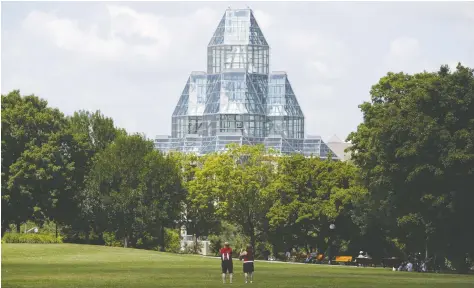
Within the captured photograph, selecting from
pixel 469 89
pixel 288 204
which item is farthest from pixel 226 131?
pixel 469 89

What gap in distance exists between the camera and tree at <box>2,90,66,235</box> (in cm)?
9225

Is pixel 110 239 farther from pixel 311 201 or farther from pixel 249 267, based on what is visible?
pixel 249 267

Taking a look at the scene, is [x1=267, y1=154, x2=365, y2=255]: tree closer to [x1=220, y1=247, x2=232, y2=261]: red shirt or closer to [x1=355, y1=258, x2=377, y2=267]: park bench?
[x1=355, y1=258, x2=377, y2=267]: park bench

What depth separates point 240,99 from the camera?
632 ft

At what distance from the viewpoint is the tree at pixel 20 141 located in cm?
9225

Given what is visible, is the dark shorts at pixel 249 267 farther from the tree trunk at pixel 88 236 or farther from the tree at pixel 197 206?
the tree at pixel 197 206

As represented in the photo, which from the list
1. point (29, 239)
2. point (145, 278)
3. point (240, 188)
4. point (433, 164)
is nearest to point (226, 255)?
point (145, 278)

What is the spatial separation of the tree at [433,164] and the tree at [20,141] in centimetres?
3670

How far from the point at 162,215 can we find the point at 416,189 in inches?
1479

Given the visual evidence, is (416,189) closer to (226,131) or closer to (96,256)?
(96,256)

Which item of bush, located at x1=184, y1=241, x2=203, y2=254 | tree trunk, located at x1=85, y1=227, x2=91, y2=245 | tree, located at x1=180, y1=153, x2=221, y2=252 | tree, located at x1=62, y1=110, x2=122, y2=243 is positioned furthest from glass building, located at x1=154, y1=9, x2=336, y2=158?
tree trunk, located at x1=85, y1=227, x2=91, y2=245

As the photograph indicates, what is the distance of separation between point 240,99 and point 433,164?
5257 inches

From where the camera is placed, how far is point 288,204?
319ft

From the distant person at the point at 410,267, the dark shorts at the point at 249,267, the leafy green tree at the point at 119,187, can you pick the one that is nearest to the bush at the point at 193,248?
the leafy green tree at the point at 119,187
